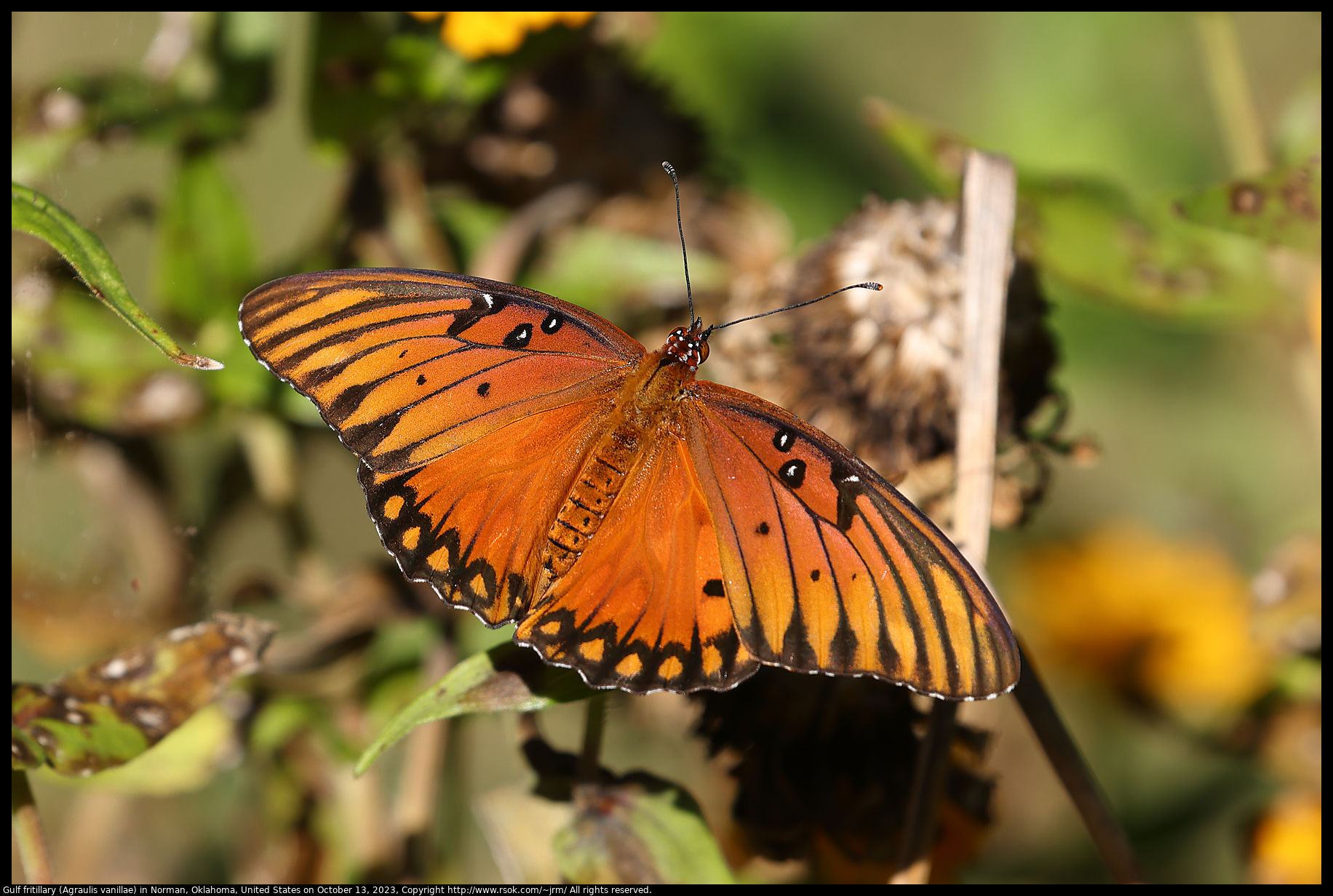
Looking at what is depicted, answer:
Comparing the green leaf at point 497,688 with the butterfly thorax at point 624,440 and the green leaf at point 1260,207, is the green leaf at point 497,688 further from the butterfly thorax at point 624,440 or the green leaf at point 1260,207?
the green leaf at point 1260,207

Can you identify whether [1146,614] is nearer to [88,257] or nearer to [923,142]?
[923,142]

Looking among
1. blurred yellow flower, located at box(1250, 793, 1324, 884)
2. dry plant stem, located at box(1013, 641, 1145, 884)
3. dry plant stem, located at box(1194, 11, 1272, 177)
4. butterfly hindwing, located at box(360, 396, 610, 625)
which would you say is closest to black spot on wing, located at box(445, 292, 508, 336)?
butterfly hindwing, located at box(360, 396, 610, 625)

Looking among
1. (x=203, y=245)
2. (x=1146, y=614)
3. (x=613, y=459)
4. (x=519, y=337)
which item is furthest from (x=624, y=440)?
(x=1146, y=614)

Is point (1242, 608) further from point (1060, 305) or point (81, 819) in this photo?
point (81, 819)

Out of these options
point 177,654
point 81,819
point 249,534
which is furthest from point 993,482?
point 249,534

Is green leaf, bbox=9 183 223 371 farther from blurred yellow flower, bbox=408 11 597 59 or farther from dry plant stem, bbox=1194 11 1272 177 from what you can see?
dry plant stem, bbox=1194 11 1272 177
